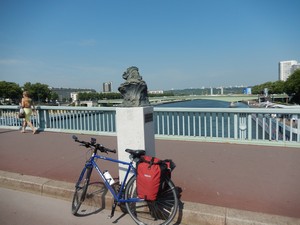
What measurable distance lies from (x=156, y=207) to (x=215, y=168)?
199 cm

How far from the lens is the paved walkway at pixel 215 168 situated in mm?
3598

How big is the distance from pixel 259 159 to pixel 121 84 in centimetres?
348

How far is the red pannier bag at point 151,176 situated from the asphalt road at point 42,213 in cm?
72

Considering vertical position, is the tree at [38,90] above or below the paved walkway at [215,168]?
above

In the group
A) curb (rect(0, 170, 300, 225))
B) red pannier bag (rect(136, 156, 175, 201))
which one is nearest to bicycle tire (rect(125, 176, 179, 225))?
red pannier bag (rect(136, 156, 175, 201))

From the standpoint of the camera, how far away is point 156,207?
334cm

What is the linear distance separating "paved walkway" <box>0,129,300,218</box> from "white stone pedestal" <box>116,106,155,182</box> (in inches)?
38.7

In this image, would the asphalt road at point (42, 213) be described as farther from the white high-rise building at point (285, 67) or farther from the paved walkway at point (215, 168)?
the white high-rise building at point (285, 67)

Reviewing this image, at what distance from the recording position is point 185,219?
332 cm

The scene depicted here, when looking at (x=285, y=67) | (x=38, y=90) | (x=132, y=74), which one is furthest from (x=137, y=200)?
(x=285, y=67)

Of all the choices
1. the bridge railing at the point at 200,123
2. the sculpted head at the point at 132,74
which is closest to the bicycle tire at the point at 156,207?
the sculpted head at the point at 132,74

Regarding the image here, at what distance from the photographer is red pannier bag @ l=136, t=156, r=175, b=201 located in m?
2.95

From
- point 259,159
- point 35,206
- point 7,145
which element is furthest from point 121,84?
point 7,145

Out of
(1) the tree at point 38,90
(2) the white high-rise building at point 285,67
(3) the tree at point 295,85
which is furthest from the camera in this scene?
(2) the white high-rise building at point 285,67
